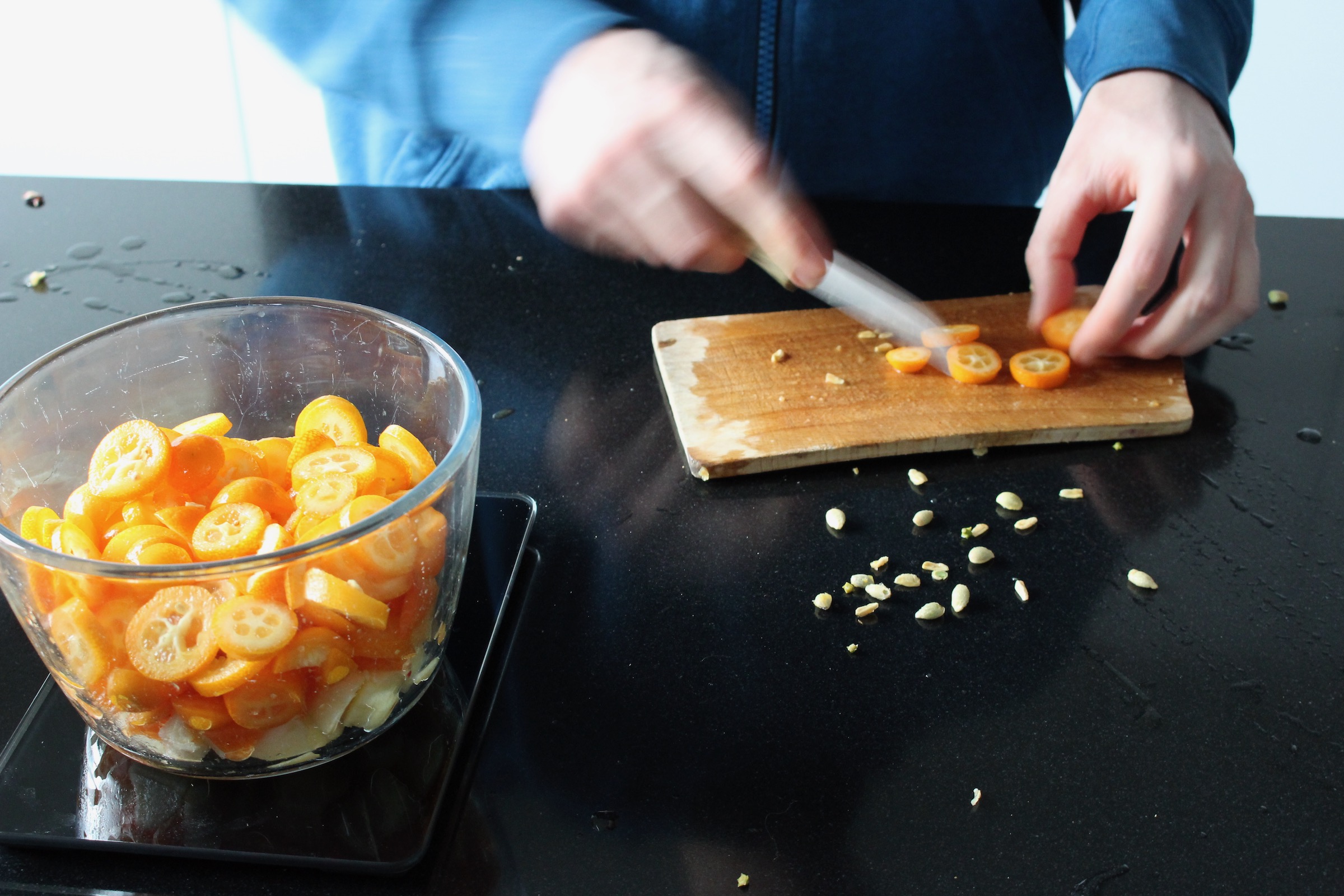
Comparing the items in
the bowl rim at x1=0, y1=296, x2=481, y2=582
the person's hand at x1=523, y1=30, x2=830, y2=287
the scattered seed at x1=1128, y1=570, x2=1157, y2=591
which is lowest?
the scattered seed at x1=1128, y1=570, x2=1157, y2=591

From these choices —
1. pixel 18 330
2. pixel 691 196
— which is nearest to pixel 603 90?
pixel 691 196

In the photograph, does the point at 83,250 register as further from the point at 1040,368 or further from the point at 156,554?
the point at 1040,368

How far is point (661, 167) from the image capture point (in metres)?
0.81

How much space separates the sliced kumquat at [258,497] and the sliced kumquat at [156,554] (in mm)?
52

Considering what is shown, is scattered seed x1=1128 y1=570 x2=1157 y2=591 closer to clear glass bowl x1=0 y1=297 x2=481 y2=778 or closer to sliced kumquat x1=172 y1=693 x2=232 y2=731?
clear glass bowl x1=0 y1=297 x2=481 y2=778

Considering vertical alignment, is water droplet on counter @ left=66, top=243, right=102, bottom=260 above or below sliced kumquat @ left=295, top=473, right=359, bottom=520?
below

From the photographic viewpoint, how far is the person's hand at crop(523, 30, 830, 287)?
787mm

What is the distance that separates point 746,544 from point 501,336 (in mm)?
398

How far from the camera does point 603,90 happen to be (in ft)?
2.73

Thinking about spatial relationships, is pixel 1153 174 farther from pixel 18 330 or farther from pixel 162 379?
pixel 18 330

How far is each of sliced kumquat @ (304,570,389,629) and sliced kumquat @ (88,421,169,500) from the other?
156mm

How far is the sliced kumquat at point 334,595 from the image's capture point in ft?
1.83

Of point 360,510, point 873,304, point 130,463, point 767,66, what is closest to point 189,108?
point 767,66

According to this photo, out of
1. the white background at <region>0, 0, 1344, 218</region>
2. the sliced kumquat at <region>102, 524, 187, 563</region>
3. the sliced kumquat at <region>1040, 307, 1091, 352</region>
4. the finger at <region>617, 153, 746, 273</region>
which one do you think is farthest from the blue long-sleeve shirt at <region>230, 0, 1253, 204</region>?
the white background at <region>0, 0, 1344, 218</region>
